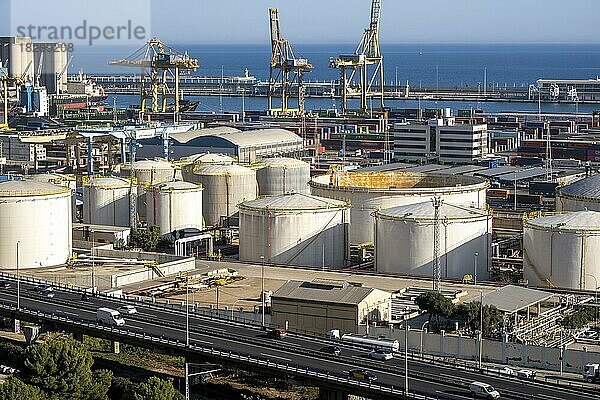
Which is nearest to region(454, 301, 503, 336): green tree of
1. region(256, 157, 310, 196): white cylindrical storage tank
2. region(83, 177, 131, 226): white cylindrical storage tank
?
region(83, 177, 131, 226): white cylindrical storage tank

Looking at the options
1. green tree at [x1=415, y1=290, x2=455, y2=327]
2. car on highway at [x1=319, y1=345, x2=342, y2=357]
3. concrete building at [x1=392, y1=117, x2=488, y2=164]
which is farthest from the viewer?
concrete building at [x1=392, y1=117, x2=488, y2=164]

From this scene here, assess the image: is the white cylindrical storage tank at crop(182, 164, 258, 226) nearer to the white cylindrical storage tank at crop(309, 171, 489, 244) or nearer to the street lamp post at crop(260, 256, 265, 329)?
the white cylindrical storage tank at crop(309, 171, 489, 244)

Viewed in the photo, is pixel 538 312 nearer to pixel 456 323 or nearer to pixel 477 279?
pixel 456 323

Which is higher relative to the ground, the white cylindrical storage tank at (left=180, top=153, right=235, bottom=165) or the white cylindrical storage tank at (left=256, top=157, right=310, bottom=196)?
the white cylindrical storage tank at (left=180, top=153, right=235, bottom=165)

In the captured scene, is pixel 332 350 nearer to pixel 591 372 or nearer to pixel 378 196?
pixel 591 372

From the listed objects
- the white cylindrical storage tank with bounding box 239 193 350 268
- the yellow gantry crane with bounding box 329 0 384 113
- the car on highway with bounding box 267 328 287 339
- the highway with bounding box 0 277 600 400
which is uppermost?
the yellow gantry crane with bounding box 329 0 384 113

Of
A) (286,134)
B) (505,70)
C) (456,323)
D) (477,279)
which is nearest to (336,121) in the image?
(286,134)

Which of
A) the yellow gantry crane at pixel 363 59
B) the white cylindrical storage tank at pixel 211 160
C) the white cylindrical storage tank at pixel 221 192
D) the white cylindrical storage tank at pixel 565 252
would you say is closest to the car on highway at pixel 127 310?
the white cylindrical storage tank at pixel 565 252

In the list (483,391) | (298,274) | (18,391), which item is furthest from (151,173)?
(483,391)
